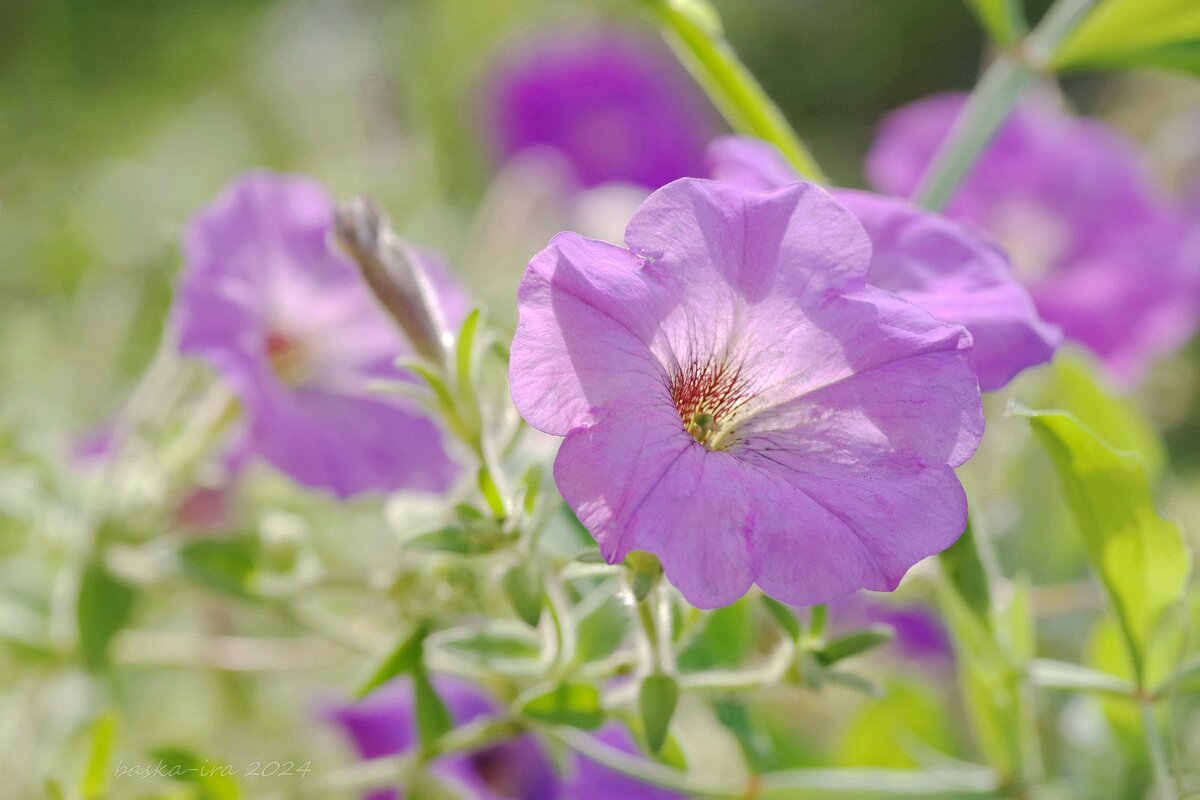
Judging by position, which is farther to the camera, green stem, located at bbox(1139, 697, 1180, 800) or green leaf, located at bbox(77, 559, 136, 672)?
green leaf, located at bbox(77, 559, 136, 672)

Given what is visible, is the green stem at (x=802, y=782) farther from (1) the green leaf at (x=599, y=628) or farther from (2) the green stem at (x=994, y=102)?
(2) the green stem at (x=994, y=102)

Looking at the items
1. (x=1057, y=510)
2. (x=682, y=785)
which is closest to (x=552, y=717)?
(x=682, y=785)

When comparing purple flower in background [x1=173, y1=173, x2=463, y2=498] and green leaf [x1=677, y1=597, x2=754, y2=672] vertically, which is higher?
purple flower in background [x1=173, y1=173, x2=463, y2=498]

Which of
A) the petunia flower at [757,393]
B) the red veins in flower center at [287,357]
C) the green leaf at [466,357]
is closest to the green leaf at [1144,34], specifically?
the petunia flower at [757,393]

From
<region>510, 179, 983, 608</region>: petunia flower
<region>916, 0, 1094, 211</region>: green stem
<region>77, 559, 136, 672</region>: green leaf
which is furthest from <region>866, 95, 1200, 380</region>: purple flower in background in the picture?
<region>77, 559, 136, 672</region>: green leaf

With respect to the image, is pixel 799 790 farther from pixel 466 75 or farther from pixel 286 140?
pixel 466 75

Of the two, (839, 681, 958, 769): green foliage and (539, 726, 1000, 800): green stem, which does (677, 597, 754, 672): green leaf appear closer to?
(539, 726, 1000, 800): green stem

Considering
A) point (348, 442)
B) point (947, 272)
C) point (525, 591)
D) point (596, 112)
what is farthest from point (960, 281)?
point (596, 112)
